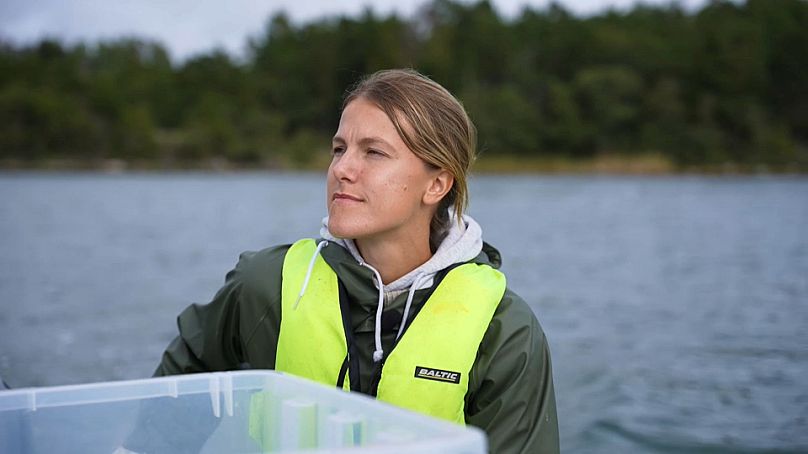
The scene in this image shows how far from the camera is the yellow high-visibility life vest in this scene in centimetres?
187

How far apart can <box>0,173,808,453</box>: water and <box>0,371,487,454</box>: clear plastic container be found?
4254 mm

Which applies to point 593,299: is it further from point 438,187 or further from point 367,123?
point 367,123

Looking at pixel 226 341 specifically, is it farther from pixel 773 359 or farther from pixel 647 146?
pixel 647 146

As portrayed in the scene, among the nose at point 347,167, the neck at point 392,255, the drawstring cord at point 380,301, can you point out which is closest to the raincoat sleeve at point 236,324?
the drawstring cord at point 380,301

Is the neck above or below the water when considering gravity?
above

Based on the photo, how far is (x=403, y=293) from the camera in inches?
81.1

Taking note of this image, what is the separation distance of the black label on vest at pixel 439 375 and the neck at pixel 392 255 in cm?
30

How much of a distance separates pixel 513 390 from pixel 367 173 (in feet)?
1.71

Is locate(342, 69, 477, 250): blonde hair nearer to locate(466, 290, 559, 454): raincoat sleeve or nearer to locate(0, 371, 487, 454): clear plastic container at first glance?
locate(466, 290, 559, 454): raincoat sleeve

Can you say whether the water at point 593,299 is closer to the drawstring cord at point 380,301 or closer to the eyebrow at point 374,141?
the drawstring cord at point 380,301

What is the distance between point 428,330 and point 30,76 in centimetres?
6872

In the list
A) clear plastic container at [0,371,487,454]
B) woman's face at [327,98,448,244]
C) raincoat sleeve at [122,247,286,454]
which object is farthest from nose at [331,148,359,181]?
clear plastic container at [0,371,487,454]

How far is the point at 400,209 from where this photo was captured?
2.01 metres

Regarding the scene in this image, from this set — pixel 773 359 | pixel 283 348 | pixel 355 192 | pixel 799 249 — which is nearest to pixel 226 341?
pixel 283 348
